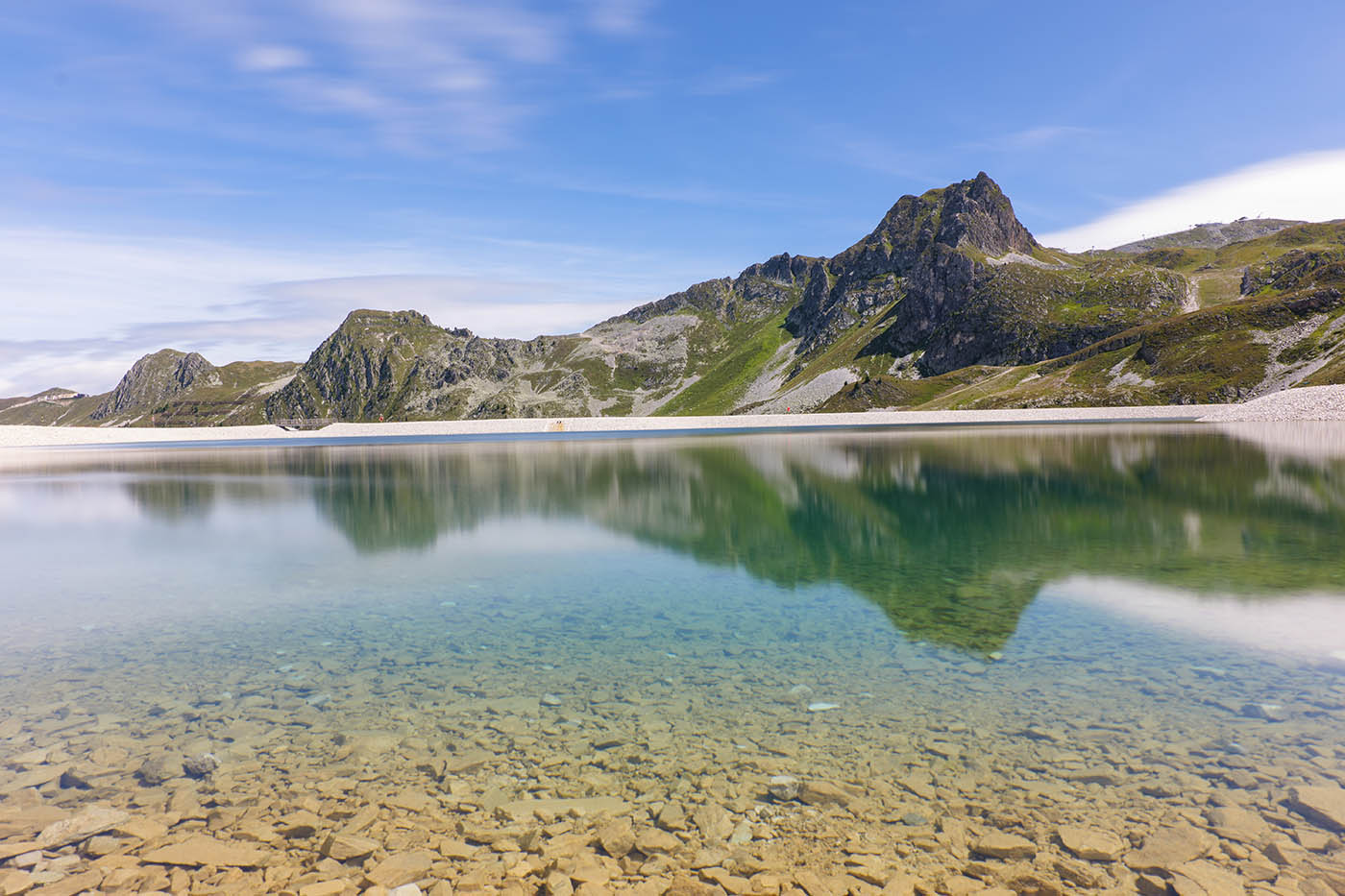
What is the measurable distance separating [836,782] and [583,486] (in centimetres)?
3976

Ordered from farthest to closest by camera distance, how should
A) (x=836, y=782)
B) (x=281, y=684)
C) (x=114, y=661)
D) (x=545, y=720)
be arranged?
(x=114, y=661) → (x=281, y=684) → (x=545, y=720) → (x=836, y=782)

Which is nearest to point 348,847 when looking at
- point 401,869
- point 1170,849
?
point 401,869

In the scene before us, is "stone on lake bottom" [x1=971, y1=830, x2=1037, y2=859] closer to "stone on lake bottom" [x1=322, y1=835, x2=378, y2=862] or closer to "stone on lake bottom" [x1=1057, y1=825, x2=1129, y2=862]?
"stone on lake bottom" [x1=1057, y1=825, x2=1129, y2=862]

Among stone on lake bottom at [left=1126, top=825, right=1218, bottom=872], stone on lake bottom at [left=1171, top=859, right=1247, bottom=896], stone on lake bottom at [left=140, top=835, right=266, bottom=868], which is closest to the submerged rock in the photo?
stone on lake bottom at [left=140, top=835, right=266, bottom=868]

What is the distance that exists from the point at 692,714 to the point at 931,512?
23676mm

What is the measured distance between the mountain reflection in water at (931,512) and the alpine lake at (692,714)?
299 millimetres

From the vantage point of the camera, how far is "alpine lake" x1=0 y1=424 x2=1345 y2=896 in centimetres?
777

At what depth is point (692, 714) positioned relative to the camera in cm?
1129

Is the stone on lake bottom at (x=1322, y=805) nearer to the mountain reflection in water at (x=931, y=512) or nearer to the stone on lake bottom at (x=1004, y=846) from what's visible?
the stone on lake bottom at (x=1004, y=846)

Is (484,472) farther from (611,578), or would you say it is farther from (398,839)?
(398,839)

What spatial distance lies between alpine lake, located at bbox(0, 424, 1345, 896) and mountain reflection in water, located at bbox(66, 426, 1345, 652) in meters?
0.30

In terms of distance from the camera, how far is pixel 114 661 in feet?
48.3

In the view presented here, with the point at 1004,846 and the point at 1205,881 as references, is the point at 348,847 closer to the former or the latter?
the point at 1004,846

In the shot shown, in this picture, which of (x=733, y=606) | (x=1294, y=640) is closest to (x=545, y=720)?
(x=733, y=606)
